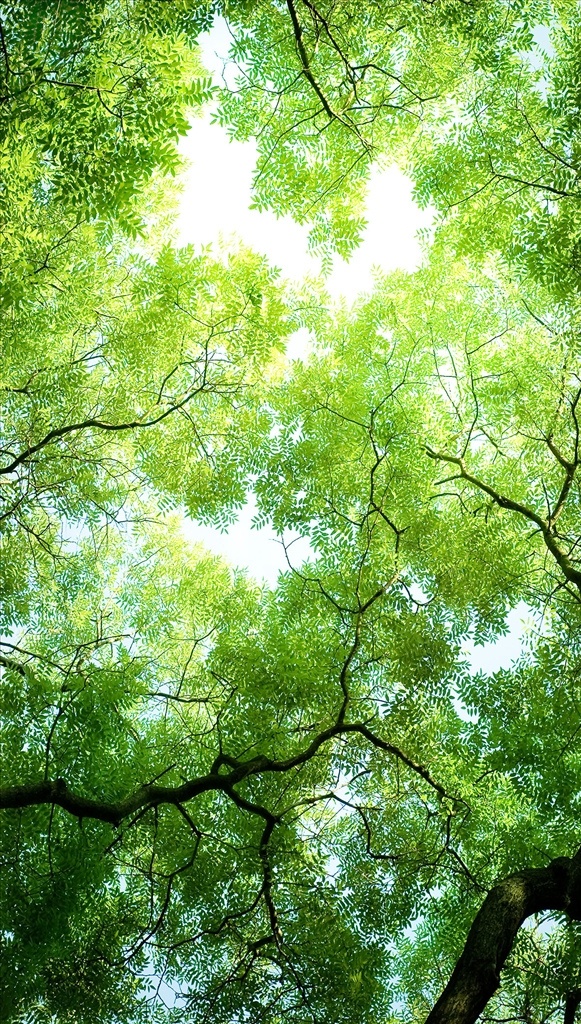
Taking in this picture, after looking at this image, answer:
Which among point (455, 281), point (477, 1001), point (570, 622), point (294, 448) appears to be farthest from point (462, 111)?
point (477, 1001)

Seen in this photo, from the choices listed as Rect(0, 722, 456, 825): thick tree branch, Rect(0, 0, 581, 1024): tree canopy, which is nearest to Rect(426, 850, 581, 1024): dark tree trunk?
Rect(0, 0, 581, 1024): tree canopy

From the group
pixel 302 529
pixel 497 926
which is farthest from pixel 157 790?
pixel 302 529

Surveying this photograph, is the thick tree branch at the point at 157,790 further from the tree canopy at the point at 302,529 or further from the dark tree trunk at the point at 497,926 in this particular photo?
the dark tree trunk at the point at 497,926

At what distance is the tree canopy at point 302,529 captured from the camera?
439 cm

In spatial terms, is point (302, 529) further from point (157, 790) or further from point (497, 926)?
point (497, 926)

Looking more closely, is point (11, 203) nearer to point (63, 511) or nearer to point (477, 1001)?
point (63, 511)

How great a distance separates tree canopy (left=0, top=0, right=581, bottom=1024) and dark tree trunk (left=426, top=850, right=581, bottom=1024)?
A: 0.02 metres

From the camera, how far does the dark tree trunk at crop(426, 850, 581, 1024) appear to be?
3.70 metres

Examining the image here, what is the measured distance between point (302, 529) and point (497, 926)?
304 centimetres

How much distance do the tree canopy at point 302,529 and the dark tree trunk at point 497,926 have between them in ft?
0.06

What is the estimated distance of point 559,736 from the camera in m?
5.52

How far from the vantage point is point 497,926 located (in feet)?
13.3

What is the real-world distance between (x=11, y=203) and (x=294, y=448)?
2710 mm

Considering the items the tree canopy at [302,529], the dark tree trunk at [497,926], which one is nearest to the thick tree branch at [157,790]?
the tree canopy at [302,529]
